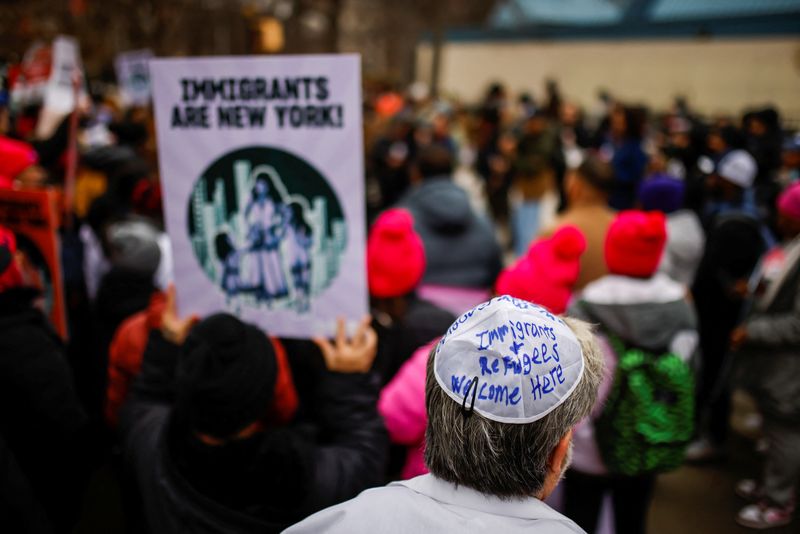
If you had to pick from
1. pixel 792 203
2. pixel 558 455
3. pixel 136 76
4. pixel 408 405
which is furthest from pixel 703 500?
pixel 136 76

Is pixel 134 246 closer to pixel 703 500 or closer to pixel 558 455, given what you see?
pixel 558 455

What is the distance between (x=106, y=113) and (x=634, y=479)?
7.84 m

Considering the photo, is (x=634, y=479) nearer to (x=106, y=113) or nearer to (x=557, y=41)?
(x=106, y=113)

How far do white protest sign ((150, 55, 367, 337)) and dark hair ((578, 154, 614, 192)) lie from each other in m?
2.33

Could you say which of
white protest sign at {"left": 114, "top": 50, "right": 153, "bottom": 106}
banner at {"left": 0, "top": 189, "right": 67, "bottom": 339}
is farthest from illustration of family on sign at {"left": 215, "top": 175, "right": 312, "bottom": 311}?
white protest sign at {"left": 114, "top": 50, "right": 153, "bottom": 106}

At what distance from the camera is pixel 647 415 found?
7.36 feet

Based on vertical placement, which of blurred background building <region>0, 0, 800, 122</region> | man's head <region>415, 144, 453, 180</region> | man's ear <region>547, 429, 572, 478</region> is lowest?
man's ear <region>547, 429, 572, 478</region>

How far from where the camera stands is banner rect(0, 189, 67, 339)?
8.09 feet

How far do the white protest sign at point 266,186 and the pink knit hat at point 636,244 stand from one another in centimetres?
111

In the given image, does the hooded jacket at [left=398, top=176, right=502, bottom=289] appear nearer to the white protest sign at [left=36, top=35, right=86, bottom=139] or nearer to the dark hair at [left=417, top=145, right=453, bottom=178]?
the dark hair at [left=417, top=145, right=453, bottom=178]

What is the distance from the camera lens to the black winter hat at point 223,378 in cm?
147

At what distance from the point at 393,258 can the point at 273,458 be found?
3.54 feet

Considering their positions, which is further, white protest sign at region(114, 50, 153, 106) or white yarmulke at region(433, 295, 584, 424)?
white protest sign at region(114, 50, 153, 106)

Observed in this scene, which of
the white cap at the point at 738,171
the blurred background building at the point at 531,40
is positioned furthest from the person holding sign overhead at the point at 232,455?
the blurred background building at the point at 531,40
